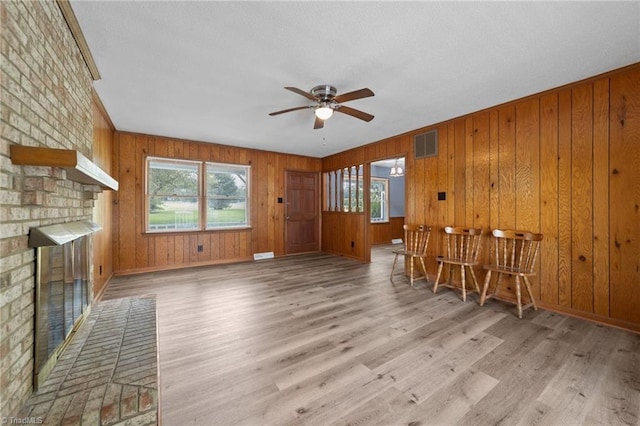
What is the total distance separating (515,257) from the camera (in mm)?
3162

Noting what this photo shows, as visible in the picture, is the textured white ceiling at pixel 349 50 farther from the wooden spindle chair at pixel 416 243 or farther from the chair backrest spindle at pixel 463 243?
the wooden spindle chair at pixel 416 243

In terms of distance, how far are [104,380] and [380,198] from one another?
756 cm

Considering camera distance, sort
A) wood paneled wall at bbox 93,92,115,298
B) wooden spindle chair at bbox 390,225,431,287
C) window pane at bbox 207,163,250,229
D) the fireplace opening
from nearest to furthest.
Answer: the fireplace opening, wood paneled wall at bbox 93,92,115,298, wooden spindle chair at bbox 390,225,431,287, window pane at bbox 207,163,250,229

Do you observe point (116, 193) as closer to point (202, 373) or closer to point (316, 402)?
point (202, 373)

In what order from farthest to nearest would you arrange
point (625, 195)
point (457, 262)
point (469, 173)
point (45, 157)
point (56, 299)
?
1. point (469, 173)
2. point (457, 262)
3. point (625, 195)
4. point (56, 299)
5. point (45, 157)

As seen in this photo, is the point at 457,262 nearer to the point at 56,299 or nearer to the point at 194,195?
the point at 56,299

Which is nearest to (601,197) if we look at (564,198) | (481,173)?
(564,198)

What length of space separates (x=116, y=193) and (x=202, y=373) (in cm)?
399

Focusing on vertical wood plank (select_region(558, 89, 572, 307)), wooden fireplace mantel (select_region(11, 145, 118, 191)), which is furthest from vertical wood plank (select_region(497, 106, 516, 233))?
wooden fireplace mantel (select_region(11, 145, 118, 191))

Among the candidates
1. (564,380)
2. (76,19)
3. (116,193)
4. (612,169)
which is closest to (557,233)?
(612,169)

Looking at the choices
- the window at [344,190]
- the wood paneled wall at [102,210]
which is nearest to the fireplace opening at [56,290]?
the wood paneled wall at [102,210]

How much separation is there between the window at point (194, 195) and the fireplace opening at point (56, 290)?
3.13 m

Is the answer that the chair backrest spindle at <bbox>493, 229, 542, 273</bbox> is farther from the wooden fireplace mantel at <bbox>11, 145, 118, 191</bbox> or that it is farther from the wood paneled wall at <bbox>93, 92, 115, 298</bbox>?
the wood paneled wall at <bbox>93, 92, 115, 298</bbox>

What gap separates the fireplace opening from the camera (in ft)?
4.19
